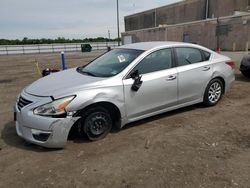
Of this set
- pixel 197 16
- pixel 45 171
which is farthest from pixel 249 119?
pixel 197 16

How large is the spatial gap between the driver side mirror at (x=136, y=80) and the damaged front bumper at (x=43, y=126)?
1.11 metres

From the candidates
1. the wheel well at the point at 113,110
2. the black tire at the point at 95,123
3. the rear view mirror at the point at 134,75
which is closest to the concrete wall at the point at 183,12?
the rear view mirror at the point at 134,75

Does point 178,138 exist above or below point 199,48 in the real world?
below

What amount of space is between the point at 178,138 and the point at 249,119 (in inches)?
66.4

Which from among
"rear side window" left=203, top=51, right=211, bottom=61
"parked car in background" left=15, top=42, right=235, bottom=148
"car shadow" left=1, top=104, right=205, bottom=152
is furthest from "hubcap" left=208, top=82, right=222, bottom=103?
"car shadow" left=1, top=104, right=205, bottom=152

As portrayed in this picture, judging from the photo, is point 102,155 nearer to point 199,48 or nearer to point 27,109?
point 27,109

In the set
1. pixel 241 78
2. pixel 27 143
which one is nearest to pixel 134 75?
pixel 27 143

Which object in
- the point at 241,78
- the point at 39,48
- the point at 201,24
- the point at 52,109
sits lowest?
the point at 241,78

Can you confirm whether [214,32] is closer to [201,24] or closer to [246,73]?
[201,24]

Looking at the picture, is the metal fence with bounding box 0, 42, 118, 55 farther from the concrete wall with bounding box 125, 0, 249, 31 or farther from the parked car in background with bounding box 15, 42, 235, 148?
the parked car in background with bounding box 15, 42, 235, 148

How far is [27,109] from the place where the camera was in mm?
3840

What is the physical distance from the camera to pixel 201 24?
30.0 m

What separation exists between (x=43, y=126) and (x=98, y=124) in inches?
33.7

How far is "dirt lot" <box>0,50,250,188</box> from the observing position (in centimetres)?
313
